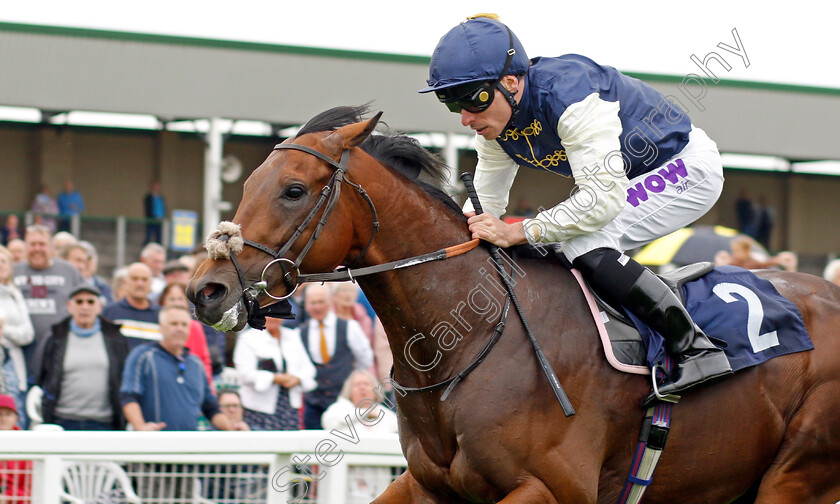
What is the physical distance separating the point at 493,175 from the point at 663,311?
88 centimetres

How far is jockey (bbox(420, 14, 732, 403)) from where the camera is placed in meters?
3.12

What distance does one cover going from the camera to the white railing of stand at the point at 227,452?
366cm

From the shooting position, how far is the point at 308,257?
2.92 m

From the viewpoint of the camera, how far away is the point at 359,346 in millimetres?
6453

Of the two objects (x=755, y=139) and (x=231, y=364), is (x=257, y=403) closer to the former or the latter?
(x=231, y=364)

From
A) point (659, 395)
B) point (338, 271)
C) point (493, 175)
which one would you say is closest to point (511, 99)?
point (493, 175)

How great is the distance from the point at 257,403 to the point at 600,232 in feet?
10.5

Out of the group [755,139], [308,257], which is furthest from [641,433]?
[755,139]

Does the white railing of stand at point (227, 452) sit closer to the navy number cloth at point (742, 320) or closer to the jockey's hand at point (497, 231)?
the jockey's hand at point (497, 231)

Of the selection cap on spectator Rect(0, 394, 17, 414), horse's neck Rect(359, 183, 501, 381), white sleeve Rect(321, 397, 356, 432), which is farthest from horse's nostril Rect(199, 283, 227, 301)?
white sleeve Rect(321, 397, 356, 432)

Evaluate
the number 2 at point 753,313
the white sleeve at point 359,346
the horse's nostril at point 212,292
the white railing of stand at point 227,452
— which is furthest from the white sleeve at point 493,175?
the white sleeve at point 359,346

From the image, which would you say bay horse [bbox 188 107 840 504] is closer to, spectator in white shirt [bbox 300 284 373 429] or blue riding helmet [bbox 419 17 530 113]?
blue riding helmet [bbox 419 17 530 113]

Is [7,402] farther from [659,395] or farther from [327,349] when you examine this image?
[659,395]

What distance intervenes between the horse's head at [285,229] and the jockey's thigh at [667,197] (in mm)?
970
